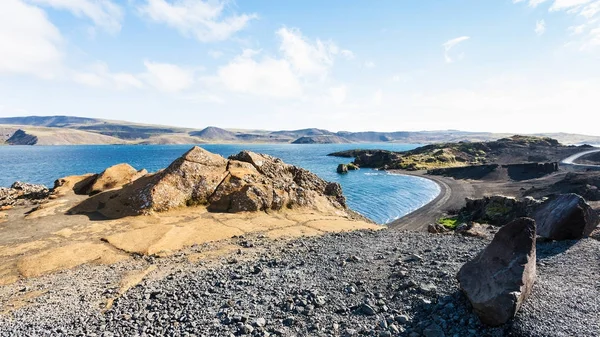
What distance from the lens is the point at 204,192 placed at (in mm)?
28391

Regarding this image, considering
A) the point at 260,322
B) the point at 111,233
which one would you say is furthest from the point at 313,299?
the point at 111,233

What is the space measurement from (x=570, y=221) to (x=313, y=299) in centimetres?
1507

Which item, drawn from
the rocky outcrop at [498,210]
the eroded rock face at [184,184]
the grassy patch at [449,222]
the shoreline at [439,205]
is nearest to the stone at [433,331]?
the eroded rock face at [184,184]

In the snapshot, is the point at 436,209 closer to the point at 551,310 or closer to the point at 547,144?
the point at 551,310

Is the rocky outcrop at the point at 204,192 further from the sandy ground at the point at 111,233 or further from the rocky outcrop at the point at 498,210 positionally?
the rocky outcrop at the point at 498,210

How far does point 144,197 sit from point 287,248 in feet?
46.0

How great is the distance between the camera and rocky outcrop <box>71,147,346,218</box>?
25594mm

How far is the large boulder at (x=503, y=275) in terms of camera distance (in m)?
9.42

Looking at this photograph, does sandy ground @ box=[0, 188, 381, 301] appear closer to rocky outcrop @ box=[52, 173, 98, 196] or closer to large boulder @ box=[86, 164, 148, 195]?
rocky outcrop @ box=[52, 173, 98, 196]

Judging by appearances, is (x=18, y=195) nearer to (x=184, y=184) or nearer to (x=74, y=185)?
(x=74, y=185)

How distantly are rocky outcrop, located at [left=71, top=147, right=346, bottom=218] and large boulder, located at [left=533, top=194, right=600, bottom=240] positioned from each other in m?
19.7

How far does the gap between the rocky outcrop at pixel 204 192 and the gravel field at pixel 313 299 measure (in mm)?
10014

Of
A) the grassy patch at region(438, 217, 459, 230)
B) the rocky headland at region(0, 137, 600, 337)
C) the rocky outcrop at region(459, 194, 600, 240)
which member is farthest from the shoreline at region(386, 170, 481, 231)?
the rocky outcrop at region(459, 194, 600, 240)

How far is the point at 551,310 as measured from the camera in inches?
388
